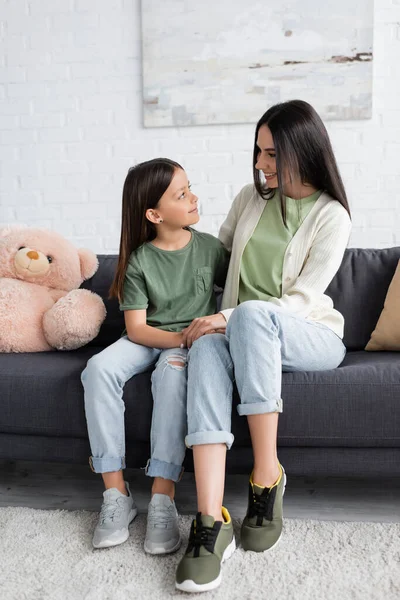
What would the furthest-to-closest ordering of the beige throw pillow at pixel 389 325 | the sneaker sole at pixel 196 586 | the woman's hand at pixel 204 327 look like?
the beige throw pillow at pixel 389 325 → the woman's hand at pixel 204 327 → the sneaker sole at pixel 196 586

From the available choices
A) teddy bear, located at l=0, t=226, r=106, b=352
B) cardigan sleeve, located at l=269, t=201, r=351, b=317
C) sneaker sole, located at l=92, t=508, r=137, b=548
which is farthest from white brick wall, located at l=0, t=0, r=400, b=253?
sneaker sole, located at l=92, t=508, r=137, b=548

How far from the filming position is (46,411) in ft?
5.49

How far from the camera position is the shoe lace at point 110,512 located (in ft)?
4.98

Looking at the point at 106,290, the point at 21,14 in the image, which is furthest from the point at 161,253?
the point at 21,14

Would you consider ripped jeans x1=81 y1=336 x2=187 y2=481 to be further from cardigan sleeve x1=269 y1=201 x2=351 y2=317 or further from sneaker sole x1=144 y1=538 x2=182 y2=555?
cardigan sleeve x1=269 y1=201 x2=351 y2=317

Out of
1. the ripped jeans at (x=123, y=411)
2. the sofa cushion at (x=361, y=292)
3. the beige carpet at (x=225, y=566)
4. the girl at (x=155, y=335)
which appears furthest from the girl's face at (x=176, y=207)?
the beige carpet at (x=225, y=566)

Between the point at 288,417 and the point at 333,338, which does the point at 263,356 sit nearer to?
the point at 288,417

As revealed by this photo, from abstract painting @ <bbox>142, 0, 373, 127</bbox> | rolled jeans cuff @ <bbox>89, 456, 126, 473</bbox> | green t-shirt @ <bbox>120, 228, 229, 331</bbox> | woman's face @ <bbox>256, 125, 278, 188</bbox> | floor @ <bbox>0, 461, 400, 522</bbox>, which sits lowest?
floor @ <bbox>0, 461, 400, 522</bbox>

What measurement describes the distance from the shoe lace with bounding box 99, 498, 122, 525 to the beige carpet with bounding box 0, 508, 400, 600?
0.06m

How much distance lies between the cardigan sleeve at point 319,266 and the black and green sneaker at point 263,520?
443 millimetres

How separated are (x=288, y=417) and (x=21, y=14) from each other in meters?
2.49

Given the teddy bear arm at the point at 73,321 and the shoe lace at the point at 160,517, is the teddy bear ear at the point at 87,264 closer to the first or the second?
the teddy bear arm at the point at 73,321

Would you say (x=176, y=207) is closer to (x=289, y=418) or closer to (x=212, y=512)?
(x=289, y=418)

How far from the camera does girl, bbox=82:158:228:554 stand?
152 centimetres
